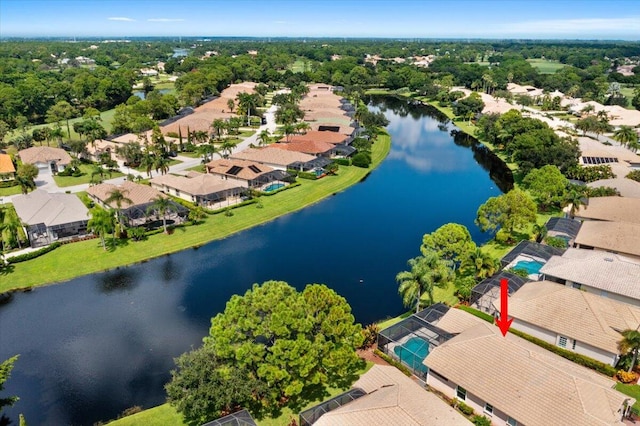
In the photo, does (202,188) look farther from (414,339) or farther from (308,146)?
(414,339)

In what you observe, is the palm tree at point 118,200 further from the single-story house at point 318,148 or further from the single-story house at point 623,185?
the single-story house at point 623,185

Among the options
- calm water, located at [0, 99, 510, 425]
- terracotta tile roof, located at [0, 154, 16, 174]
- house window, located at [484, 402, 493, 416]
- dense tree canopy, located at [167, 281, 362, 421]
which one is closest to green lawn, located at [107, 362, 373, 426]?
dense tree canopy, located at [167, 281, 362, 421]

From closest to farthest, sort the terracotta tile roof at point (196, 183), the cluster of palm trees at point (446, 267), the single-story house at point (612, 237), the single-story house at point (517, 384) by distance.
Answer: the single-story house at point (517, 384) < the cluster of palm trees at point (446, 267) < the single-story house at point (612, 237) < the terracotta tile roof at point (196, 183)

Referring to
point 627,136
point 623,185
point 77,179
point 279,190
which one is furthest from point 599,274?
point 77,179

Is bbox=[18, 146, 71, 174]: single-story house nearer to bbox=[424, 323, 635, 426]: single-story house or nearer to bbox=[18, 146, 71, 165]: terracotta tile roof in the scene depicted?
bbox=[18, 146, 71, 165]: terracotta tile roof

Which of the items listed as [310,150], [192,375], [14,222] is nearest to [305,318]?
[192,375]

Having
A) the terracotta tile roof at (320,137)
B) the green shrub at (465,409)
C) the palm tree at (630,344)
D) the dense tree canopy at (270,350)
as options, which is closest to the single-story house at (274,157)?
the terracotta tile roof at (320,137)

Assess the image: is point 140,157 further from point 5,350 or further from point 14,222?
point 5,350
